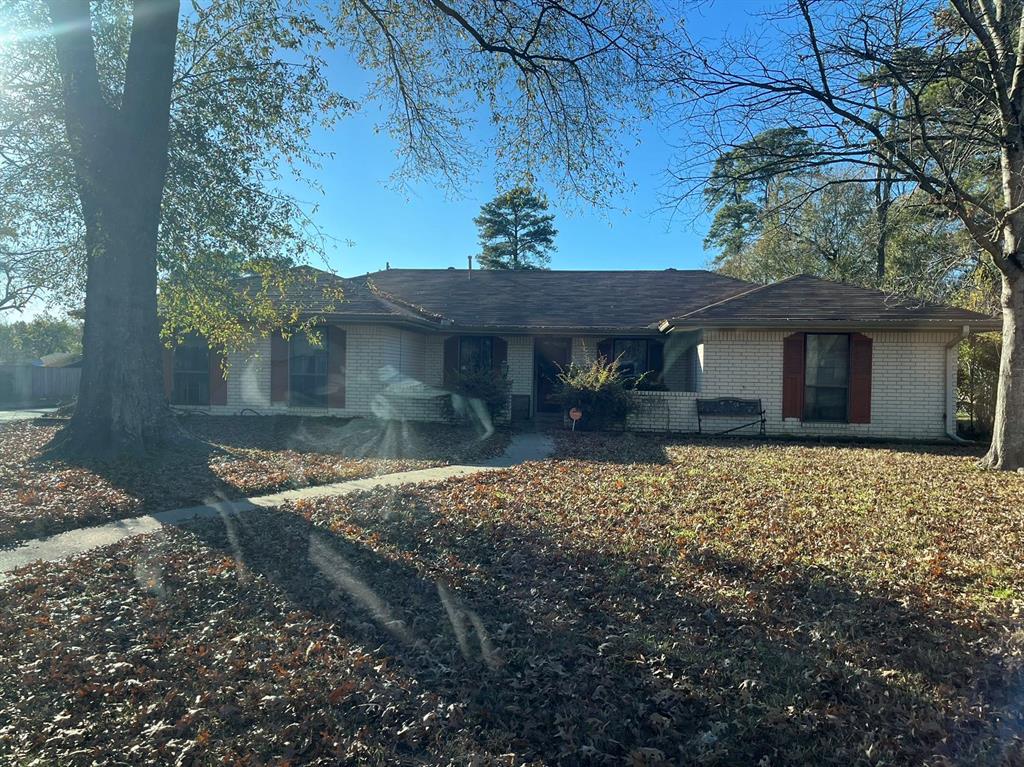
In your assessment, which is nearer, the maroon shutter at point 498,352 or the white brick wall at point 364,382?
the white brick wall at point 364,382

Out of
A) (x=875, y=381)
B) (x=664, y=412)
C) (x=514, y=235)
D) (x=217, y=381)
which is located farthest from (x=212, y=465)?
(x=514, y=235)

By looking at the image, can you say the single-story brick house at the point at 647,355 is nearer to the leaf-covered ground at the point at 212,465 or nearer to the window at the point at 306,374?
the window at the point at 306,374

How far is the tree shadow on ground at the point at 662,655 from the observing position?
8.64 feet

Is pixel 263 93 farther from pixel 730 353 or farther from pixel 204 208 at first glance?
pixel 730 353

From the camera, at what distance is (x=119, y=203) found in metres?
8.83

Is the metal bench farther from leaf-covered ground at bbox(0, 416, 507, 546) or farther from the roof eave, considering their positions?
leaf-covered ground at bbox(0, 416, 507, 546)

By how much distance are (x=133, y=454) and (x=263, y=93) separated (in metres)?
6.20

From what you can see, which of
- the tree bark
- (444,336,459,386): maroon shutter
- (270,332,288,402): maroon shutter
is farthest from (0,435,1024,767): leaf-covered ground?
(444,336,459,386): maroon shutter

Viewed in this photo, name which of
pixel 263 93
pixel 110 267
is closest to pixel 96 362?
pixel 110 267

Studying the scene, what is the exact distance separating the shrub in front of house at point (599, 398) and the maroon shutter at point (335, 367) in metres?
5.26

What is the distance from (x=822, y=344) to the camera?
46.1 feet

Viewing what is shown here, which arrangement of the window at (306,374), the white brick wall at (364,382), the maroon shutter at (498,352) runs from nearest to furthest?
1. the white brick wall at (364,382)
2. the window at (306,374)
3. the maroon shutter at (498,352)

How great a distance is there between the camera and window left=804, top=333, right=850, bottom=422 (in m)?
14.0

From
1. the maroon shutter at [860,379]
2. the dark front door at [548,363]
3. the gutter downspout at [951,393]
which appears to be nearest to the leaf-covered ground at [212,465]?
the dark front door at [548,363]
